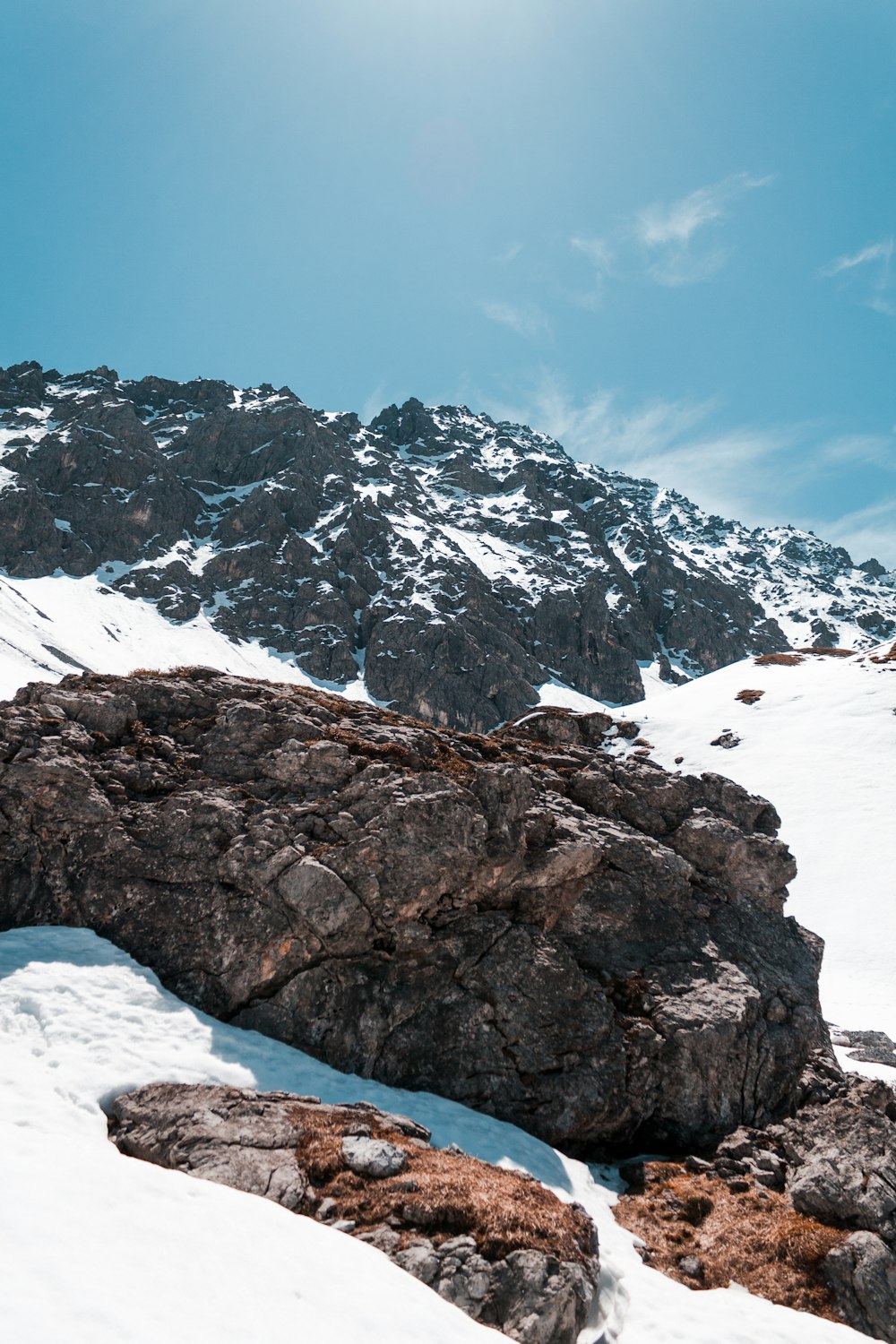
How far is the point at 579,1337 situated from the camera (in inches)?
362

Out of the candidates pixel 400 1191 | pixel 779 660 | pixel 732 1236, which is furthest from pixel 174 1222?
pixel 779 660

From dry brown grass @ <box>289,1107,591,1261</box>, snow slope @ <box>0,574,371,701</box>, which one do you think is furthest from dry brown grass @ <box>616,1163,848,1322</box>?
snow slope @ <box>0,574,371,701</box>

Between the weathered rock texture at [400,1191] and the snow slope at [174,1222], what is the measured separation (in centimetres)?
61

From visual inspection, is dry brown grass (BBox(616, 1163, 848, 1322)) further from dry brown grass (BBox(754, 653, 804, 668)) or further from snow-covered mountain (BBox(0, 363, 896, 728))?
snow-covered mountain (BBox(0, 363, 896, 728))

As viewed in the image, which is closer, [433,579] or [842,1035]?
[842,1035]

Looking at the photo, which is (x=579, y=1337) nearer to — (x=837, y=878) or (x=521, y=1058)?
(x=521, y=1058)

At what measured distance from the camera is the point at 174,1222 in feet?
27.1

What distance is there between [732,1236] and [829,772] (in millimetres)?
45051

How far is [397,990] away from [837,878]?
32.8m

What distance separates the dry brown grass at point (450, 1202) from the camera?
32.7 feet

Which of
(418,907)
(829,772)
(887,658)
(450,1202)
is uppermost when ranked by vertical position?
(887,658)

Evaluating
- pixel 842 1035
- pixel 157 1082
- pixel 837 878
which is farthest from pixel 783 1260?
pixel 837 878

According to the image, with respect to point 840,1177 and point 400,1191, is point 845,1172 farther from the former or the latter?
point 400,1191

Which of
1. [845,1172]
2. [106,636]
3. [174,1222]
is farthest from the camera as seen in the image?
[106,636]
